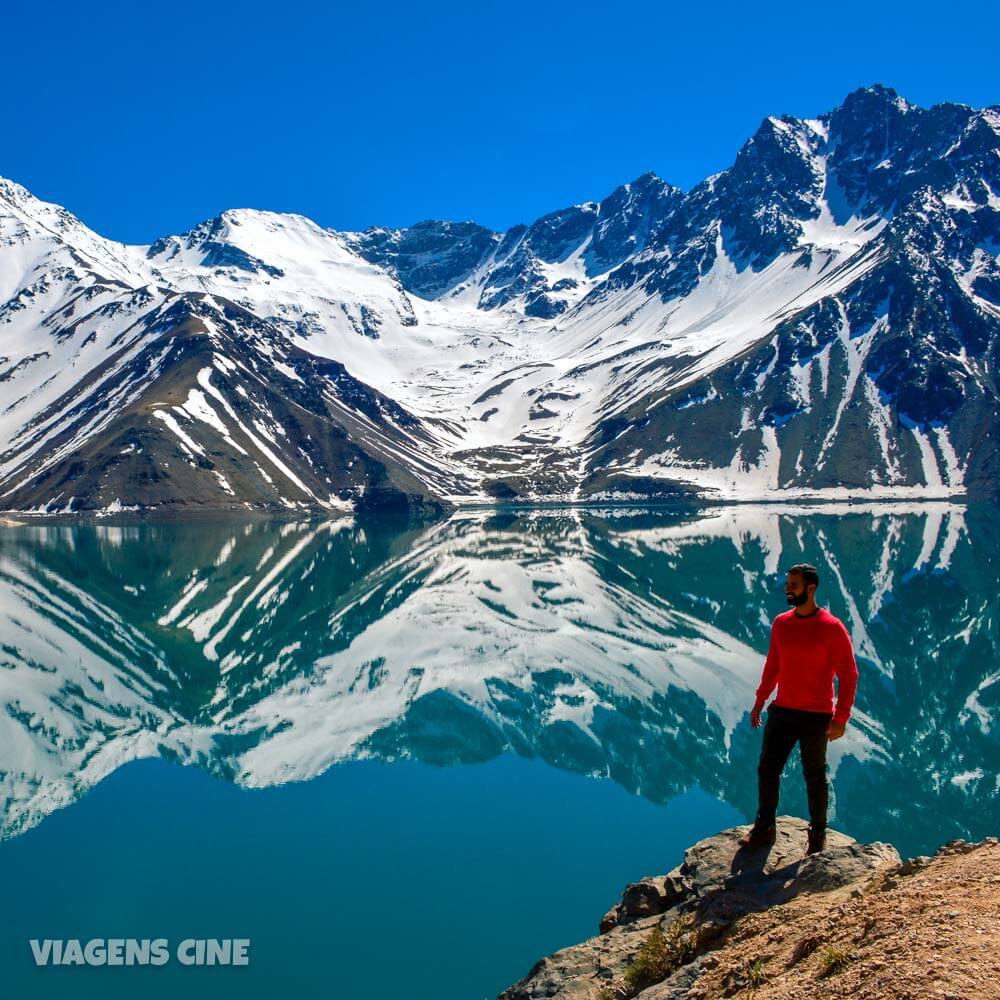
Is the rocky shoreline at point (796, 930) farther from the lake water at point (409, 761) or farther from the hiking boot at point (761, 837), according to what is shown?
the lake water at point (409, 761)

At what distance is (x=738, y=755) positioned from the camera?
48.1 meters

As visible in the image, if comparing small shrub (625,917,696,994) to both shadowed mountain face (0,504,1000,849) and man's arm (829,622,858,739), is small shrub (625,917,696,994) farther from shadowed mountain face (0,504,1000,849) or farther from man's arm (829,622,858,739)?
shadowed mountain face (0,504,1000,849)

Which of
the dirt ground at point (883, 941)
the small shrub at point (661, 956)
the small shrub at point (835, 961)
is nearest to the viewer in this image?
the dirt ground at point (883, 941)

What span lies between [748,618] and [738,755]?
146ft

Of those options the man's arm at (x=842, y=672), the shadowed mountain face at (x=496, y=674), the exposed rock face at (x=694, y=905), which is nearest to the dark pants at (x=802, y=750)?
the man's arm at (x=842, y=672)

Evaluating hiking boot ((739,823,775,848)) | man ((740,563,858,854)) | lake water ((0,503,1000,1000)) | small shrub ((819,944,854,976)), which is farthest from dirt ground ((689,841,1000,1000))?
lake water ((0,503,1000,1000))

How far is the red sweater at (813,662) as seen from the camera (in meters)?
15.4

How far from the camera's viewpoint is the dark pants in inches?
630

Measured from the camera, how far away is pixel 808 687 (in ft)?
51.9

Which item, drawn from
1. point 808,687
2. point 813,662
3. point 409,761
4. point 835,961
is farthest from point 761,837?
point 409,761

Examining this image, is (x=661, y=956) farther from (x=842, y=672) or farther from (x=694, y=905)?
(x=842, y=672)

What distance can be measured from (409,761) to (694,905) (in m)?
34.2

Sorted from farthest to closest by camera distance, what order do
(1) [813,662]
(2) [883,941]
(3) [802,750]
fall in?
(3) [802,750]
(1) [813,662]
(2) [883,941]

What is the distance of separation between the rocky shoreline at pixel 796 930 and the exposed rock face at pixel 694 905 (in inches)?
1.1
